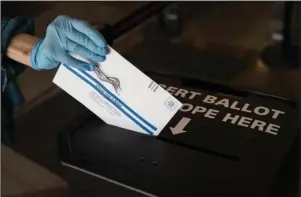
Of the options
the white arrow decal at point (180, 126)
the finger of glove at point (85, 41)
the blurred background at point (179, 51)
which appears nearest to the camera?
the finger of glove at point (85, 41)

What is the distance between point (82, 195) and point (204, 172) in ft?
0.70

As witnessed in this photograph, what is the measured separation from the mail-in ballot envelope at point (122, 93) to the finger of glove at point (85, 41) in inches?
0.7

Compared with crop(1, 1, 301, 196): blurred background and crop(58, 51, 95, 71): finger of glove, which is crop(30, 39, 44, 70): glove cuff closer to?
crop(58, 51, 95, 71): finger of glove

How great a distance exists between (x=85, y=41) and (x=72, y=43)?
0.08ft

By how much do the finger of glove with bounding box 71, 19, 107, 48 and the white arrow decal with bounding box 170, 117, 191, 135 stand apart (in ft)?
0.64

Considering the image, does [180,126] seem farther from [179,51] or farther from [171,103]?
[179,51]

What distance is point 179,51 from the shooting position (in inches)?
59.8

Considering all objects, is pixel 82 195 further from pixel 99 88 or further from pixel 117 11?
pixel 117 11

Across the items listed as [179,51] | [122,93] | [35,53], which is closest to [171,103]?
[122,93]

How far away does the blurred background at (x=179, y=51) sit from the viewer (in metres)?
1.24

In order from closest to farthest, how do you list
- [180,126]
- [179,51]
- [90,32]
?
1. [90,32]
2. [180,126]
3. [179,51]

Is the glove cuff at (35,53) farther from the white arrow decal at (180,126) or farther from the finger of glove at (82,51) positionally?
the white arrow decal at (180,126)

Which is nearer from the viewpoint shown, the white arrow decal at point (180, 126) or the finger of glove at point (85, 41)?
the finger of glove at point (85, 41)

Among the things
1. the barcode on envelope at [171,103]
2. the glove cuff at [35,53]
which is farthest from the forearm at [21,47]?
the barcode on envelope at [171,103]
